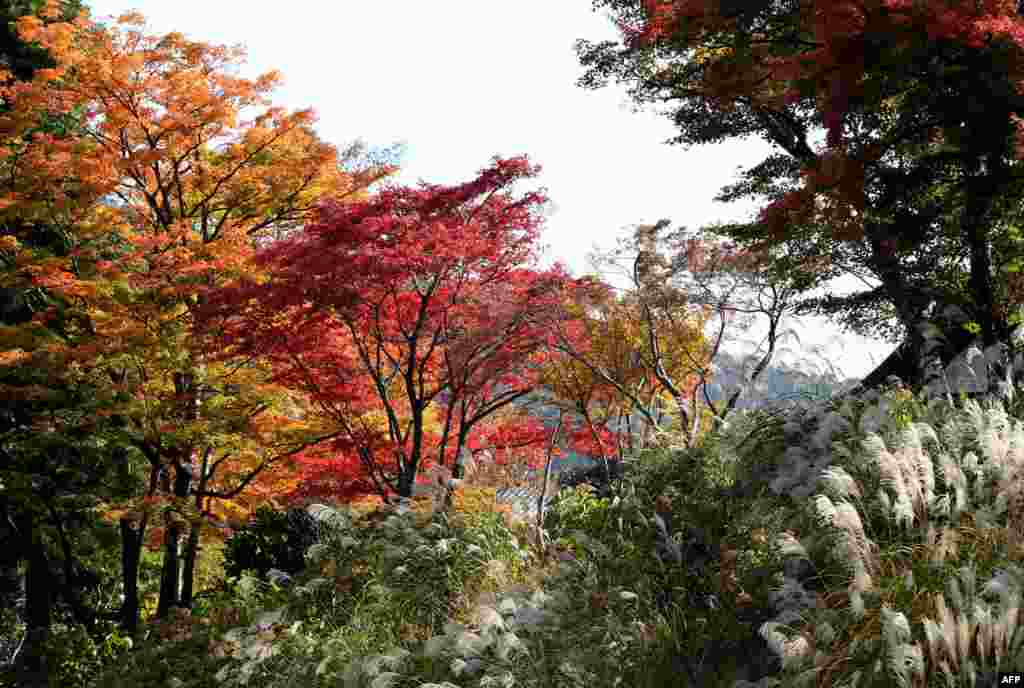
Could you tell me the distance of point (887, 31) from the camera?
335 inches

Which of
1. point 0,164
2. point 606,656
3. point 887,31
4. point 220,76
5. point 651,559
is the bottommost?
point 606,656

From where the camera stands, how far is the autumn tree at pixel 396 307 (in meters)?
11.4

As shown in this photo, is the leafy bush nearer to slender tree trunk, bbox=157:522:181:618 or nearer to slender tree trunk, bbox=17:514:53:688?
slender tree trunk, bbox=157:522:181:618

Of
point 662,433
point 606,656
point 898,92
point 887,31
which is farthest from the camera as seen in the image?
point 898,92

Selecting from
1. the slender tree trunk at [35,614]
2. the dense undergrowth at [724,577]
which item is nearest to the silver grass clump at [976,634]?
the dense undergrowth at [724,577]

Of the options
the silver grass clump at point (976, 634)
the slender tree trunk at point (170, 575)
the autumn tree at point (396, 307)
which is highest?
the autumn tree at point (396, 307)

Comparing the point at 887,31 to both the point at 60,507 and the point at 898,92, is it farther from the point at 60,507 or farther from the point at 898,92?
the point at 60,507

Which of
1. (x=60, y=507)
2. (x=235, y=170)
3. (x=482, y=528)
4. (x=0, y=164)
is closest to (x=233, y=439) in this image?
(x=60, y=507)

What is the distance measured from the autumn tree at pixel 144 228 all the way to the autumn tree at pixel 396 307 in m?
1.15

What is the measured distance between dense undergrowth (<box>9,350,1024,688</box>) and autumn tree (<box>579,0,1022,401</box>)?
2.75 m

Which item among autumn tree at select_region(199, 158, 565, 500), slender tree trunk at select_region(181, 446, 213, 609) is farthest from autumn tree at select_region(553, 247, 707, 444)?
slender tree trunk at select_region(181, 446, 213, 609)

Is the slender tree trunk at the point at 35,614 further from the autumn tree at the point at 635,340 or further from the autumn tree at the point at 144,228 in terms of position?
the autumn tree at the point at 635,340

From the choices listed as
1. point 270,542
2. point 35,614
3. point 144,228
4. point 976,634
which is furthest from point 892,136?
point 35,614

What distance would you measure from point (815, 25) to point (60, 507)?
45.0 feet
